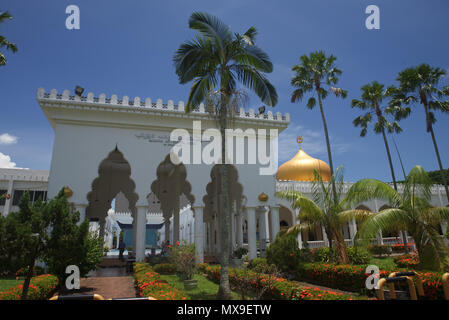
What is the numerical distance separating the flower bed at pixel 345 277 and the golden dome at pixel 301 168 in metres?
21.2

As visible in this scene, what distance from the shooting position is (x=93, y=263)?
1136 cm

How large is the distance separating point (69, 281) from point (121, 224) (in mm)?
24065

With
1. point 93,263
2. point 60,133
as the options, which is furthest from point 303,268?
point 60,133

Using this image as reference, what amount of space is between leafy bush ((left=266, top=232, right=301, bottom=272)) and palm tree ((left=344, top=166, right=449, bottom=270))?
10.7 ft

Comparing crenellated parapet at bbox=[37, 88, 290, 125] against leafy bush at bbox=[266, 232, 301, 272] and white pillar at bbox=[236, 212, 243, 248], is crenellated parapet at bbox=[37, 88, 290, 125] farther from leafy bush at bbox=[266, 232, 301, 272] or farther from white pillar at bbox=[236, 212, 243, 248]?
white pillar at bbox=[236, 212, 243, 248]

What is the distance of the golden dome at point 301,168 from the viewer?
110 ft

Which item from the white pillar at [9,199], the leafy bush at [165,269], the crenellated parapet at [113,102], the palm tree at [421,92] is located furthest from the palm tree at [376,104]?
the white pillar at [9,199]

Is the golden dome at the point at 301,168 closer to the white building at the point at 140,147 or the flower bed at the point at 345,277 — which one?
the white building at the point at 140,147

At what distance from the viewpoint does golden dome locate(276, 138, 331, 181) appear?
33.4 meters

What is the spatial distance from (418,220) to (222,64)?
8.46 meters

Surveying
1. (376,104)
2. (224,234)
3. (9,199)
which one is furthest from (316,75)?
(9,199)

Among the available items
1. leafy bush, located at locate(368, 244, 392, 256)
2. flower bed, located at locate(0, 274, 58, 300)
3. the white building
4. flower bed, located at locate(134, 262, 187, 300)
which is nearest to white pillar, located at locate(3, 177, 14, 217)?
the white building

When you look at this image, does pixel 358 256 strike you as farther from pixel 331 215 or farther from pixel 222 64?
pixel 222 64

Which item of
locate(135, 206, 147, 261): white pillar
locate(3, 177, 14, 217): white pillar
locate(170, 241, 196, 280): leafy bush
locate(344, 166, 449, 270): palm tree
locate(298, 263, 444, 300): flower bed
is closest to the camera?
locate(298, 263, 444, 300): flower bed
